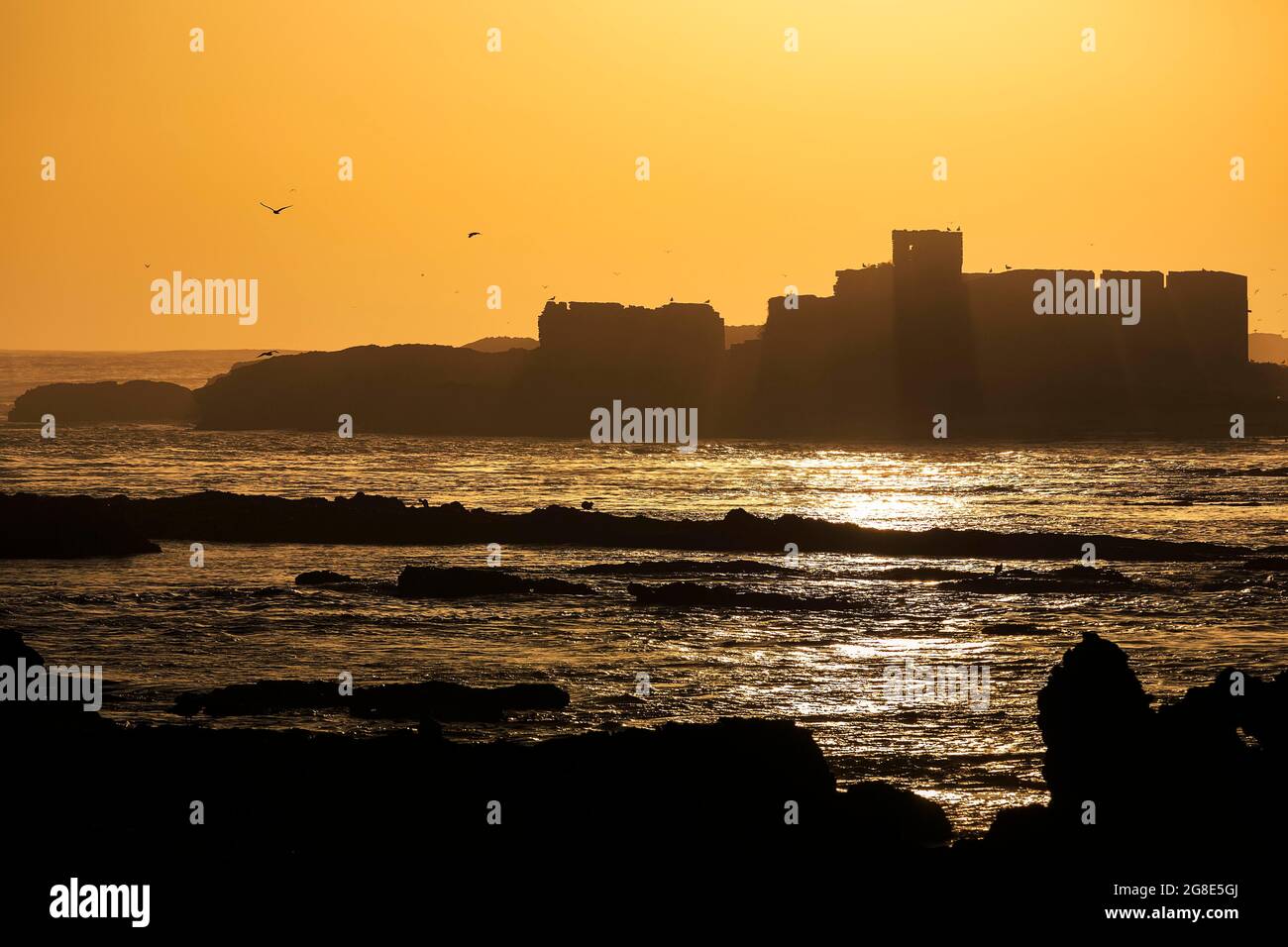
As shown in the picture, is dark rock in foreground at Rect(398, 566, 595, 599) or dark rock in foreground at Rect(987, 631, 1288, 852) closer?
dark rock in foreground at Rect(987, 631, 1288, 852)

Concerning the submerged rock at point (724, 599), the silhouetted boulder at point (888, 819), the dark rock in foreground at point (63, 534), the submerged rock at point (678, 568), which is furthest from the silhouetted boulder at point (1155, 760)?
A: the dark rock in foreground at point (63, 534)

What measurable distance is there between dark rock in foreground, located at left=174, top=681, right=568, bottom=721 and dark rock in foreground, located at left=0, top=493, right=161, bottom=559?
36.6 metres

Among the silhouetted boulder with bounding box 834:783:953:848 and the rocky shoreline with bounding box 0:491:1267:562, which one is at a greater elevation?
the rocky shoreline with bounding box 0:491:1267:562

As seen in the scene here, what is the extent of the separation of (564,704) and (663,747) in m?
12.2

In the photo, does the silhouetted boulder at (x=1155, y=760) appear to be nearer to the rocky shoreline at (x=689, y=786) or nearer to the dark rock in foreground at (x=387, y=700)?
the rocky shoreline at (x=689, y=786)

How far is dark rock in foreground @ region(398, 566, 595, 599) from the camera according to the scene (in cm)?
5500

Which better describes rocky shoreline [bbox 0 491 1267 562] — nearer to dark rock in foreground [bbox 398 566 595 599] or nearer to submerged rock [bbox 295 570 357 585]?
submerged rock [bbox 295 570 357 585]

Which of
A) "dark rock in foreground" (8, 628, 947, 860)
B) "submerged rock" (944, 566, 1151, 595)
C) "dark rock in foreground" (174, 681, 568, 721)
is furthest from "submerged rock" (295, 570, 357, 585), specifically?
"dark rock in foreground" (8, 628, 947, 860)

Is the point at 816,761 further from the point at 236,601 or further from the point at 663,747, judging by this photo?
the point at 236,601

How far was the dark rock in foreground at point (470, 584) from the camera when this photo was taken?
55000 mm

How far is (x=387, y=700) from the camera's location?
33156 mm

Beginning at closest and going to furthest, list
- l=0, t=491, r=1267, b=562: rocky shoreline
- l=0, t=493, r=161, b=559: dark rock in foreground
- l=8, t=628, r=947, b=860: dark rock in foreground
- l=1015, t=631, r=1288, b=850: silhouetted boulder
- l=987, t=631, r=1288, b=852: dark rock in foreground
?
l=987, t=631, r=1288, b=852: dark rock in foreground → l=1015, t=631, r=1288, b=850: silhouetted boulder → l=8, t=628, r=947, b=860: dark rock in foreground → l=0, t=493, r=161, b=559: dark rock in foreground → l=0, t=491, r=1267, b=562: rocky shoreline

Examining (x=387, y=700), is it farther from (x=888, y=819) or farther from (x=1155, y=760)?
(x=1155, y=760)
